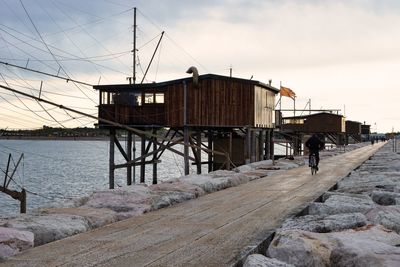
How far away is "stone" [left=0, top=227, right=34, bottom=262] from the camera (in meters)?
6.70

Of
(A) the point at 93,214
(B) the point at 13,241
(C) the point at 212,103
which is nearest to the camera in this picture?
(B) the point at 13,241

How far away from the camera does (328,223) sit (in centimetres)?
830

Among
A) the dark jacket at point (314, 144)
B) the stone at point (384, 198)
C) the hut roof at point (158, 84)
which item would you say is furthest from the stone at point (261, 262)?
the hut roof at point (158, 84)

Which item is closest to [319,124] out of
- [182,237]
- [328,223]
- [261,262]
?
[328,223]

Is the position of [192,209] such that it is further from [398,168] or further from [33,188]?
[33,188]

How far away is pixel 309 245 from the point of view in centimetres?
661

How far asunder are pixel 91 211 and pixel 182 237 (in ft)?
8.31

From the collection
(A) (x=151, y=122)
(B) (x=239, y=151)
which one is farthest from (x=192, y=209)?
(B) (x=239, y=151)

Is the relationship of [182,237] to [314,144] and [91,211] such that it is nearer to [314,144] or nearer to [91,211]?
[91,211]

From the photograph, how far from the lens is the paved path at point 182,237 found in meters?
6.55

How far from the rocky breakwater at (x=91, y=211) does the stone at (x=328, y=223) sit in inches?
125

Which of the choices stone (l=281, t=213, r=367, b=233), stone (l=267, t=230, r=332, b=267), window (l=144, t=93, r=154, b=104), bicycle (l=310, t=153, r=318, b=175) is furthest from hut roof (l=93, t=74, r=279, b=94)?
stone (l=267, t=230, r=332, b=267)

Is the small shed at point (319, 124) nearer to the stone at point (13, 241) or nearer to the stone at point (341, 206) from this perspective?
the stone at point (341, 206)

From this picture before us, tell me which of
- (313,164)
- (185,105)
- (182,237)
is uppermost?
(185,105)
